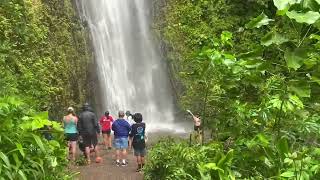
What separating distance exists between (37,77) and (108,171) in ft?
13.7

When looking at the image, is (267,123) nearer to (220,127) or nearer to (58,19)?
(220,127)

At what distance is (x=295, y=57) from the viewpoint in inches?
116

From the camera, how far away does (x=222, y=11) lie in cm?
1852

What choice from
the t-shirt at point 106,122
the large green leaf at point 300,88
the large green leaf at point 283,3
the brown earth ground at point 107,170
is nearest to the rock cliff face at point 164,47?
the t-shirt at point 106,122

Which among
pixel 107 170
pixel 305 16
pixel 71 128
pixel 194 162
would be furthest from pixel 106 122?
pixel 305 16

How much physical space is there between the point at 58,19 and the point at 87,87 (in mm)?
2733

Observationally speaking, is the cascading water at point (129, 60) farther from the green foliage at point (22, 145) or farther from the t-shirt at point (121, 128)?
the green foliage at point (22, 145)

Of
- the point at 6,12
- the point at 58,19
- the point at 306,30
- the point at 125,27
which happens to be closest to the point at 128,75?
the point at 125,27

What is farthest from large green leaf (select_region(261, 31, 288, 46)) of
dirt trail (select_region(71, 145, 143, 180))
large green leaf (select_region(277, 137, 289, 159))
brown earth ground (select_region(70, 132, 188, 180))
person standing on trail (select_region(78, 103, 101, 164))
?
person standing on trail (select_region(78, 103, 101, 164))

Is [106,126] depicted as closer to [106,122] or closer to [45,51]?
[106,122]

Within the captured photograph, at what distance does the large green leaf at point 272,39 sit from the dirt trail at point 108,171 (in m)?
7.30

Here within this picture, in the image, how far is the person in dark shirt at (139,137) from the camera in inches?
397

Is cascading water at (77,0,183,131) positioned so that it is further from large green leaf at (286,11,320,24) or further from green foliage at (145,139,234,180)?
large green leaf at (286,11,320,24)

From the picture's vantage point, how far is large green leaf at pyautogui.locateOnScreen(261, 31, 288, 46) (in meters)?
2.96
